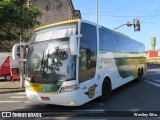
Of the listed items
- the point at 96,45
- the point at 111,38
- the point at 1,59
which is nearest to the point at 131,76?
the point at 111,38

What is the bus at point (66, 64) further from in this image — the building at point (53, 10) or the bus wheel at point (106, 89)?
the building at point (53, 10)

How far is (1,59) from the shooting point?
25.0 meters

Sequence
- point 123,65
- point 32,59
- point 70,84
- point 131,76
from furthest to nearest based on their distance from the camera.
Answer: point 131,76
point 123,65
point 32,59
point 70,84

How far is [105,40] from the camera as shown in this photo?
40.4ft

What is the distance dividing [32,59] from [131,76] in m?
8.69

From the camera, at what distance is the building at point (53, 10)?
4880 centimetres

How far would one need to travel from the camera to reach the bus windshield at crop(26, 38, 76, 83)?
931 cm

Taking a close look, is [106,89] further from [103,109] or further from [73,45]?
[73,45]

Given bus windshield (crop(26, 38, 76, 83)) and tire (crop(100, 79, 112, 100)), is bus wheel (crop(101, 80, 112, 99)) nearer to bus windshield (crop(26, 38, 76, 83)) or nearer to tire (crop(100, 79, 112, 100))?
tire (crop(100, 79, 112, 100))

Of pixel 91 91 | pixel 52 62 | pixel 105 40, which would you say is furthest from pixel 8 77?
pixel 52 62

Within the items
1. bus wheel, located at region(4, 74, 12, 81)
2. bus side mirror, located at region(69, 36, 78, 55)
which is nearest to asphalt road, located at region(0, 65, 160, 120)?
bus side mirror, located at region(69, 36, 78, 55)

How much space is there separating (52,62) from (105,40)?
3.57 m

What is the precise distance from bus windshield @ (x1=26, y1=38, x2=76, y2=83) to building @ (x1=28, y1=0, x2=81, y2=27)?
39.0m

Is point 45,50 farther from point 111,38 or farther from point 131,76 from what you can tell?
point 131,76
